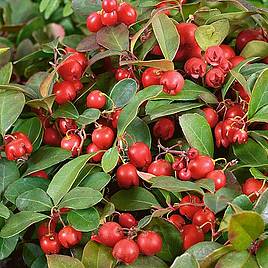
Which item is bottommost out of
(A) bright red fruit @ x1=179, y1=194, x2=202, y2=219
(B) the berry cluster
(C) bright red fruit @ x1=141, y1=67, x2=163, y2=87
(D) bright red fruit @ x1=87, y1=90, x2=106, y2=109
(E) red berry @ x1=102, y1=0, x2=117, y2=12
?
(A) bright red fruit @ x1=179, y1=194, x2=202, y2=219

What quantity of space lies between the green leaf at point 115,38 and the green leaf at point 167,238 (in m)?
0.25

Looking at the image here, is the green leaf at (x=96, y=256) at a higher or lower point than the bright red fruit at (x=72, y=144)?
lower

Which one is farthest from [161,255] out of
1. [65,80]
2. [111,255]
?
[65,80]

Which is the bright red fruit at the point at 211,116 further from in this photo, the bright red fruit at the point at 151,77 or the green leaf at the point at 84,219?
the green leaf at the point at 84,219

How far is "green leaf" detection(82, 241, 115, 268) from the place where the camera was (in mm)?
672

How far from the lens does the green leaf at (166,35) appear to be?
2.48ft

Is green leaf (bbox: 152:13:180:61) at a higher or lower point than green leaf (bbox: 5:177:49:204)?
higher

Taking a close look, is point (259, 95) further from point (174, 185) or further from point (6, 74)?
point (6, 74)

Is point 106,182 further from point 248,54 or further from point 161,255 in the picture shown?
point 248,54

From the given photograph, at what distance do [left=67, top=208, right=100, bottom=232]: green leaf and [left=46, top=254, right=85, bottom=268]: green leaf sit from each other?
0.12 feet

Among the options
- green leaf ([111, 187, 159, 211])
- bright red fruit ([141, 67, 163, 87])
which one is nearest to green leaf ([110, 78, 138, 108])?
bright red fruit ([141, 67, 163, 87])

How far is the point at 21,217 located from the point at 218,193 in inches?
8.9

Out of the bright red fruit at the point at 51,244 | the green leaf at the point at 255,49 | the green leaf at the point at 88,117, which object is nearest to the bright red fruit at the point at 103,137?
the green leaf at the point at 88,117

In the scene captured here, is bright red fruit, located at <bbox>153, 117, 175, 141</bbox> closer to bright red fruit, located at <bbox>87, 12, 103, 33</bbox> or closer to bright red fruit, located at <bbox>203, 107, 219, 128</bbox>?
bright red fruit, located at <bbox>203, 107, 219, 128</bbox>
